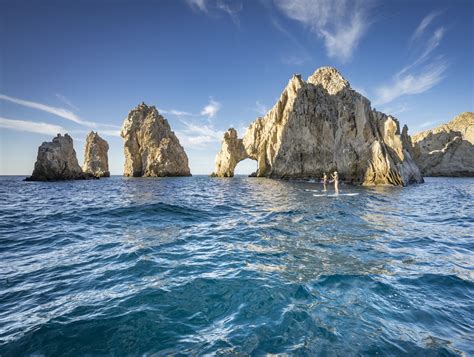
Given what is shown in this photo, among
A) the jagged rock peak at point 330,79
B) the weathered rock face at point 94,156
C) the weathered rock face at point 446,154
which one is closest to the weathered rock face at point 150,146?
the weathered rock face at point 94,156

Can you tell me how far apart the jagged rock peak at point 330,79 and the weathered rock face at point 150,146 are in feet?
195

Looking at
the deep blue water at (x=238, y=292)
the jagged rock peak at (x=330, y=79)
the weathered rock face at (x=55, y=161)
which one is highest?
the jagged rock peak at (x=330, y=79)

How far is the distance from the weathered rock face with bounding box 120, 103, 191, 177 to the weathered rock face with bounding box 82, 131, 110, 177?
50.7 feet

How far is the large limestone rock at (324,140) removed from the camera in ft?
146

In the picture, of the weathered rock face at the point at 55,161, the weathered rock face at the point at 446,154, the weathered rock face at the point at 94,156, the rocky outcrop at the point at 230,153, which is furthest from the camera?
the weathered rock face at the point at 94,156

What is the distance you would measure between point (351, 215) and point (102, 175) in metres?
121

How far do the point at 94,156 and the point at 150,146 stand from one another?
3222 cm

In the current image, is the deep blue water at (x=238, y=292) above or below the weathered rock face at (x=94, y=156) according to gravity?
below

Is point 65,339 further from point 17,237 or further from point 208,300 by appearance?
point 17,237

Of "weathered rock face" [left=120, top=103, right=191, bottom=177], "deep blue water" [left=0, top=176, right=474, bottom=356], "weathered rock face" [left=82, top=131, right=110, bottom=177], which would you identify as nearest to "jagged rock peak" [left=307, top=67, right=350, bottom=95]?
"weathered rock face" [left=120, top=103, right=191, bottom=177]

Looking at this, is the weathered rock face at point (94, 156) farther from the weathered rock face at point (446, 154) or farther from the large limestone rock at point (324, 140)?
the weathered rock face at point (446, 154)

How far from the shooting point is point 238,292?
546cm

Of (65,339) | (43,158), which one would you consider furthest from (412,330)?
(43,158)

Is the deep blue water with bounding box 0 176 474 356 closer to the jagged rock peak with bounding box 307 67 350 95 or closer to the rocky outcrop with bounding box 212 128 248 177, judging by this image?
the jagged rock peak with bounding box 307 67 350 95
